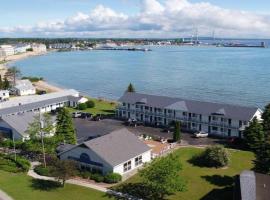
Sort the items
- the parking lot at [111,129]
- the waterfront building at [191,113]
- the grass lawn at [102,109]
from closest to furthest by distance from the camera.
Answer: the parking lot at [111,129] < the waterfront building at [191,113] < the grass lawn at [102,109]

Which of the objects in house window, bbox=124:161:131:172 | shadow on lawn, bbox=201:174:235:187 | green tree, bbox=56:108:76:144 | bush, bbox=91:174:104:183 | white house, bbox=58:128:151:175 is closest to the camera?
shadow on lawn, bbox=201:174:235:187

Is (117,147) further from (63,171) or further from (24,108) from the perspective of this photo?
(24,108)

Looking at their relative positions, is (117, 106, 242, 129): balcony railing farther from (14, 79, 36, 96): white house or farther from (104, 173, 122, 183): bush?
(14, 79, 36, 96): white house

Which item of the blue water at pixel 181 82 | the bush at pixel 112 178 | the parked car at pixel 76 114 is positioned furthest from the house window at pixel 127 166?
the blue water at pixel 181 82

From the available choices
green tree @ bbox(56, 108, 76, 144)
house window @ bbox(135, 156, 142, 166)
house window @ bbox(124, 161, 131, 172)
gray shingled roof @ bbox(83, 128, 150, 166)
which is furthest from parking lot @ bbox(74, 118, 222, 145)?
house window @ bbox(124, 161, 131, 172)

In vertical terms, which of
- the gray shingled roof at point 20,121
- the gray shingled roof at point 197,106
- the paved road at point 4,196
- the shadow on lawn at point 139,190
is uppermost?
the gray shingled roof at point 197,106

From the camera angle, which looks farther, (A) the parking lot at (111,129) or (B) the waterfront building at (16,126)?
(A) the parking lot at (111,129)

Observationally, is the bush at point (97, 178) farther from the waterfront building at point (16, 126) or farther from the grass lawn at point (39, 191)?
the waterfront building at point (16, 126)
